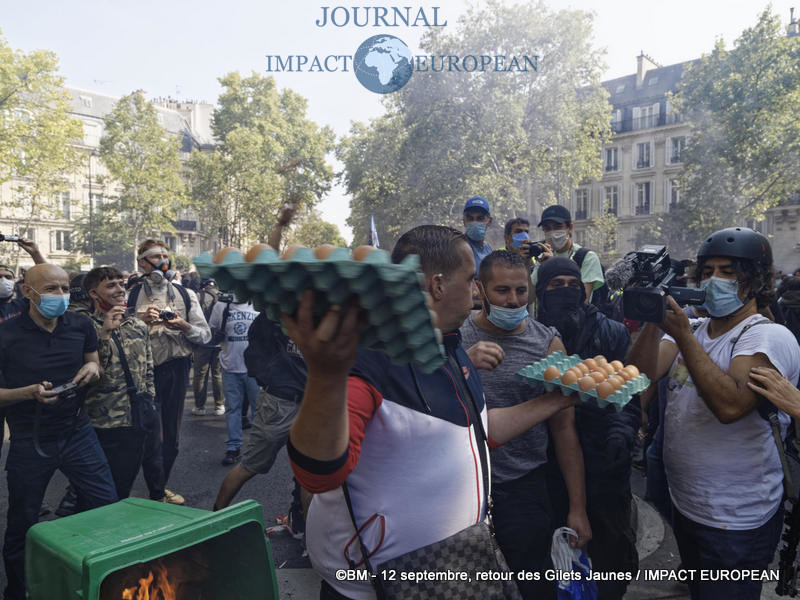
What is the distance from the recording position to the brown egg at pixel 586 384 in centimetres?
206

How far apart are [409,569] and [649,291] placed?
4.74ft

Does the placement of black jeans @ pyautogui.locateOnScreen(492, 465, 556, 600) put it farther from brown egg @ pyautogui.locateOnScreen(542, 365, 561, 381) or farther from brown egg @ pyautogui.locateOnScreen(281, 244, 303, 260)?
brown egg @ pyautogui.locateOnScreen(281, 244, 303, 260)

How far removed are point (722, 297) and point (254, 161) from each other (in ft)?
129

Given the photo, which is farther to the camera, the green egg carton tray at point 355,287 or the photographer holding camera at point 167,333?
the photographer holding camera at point 167,333

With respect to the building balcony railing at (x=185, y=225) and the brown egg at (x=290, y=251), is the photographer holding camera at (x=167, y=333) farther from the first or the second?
the building balcony railing at (x=185, y=225)

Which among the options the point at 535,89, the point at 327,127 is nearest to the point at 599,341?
the point at 535,89

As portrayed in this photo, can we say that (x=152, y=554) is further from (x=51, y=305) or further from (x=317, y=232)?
(x=317, y=232)

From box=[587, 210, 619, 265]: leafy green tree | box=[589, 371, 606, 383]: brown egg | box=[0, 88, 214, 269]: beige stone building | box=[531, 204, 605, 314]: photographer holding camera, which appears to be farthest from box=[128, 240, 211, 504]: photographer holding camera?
box=[0, 88, 214, 269]: beige stone building

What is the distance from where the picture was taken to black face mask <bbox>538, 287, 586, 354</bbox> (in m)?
3.10

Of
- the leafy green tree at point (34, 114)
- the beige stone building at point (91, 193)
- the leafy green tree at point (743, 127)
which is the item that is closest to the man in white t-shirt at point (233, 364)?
the leafy green tree at point (34, 114)

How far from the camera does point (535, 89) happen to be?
24.9m

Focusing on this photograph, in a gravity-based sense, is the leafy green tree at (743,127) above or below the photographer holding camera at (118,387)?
above

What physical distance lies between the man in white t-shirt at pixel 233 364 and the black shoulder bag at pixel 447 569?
4.84 meters

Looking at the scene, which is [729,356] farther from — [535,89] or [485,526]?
[535,89]
